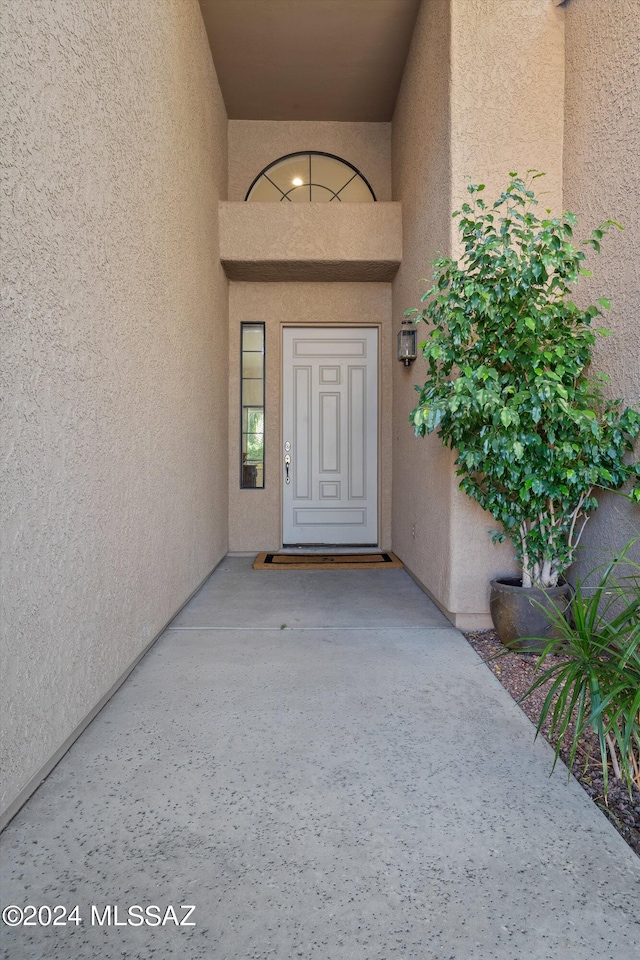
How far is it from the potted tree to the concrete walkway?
2.39 feet

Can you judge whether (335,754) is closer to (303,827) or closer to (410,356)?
(303,827)

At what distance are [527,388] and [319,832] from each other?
1.79 meters

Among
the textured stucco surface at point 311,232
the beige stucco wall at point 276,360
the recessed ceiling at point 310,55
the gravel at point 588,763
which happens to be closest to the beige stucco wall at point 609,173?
the gravel at point 588,763

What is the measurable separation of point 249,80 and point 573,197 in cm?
298

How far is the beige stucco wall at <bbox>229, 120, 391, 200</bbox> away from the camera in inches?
194

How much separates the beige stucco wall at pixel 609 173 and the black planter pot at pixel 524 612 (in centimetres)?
27

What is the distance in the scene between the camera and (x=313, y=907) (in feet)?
3.69

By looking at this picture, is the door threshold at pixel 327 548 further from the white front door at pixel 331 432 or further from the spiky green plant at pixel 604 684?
the spiky green plant at pixel 604 684

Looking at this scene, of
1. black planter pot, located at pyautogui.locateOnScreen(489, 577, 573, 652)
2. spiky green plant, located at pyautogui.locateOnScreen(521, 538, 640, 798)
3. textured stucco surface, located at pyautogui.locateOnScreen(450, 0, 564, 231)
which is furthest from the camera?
textured stucco surface, located at pyautogui.locateOnScreen(450, 0, 564, 231)

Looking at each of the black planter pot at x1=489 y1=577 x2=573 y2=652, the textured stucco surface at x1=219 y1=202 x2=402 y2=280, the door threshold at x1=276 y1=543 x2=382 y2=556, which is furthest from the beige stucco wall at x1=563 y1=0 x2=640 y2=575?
the door threshold at x1=276 y1=543 x2=382 y2=556

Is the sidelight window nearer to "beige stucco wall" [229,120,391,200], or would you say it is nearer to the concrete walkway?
"beige stucco wall" [229,120,391,200]

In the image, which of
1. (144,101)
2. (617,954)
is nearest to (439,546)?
(617,954)

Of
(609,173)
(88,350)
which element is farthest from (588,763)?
(609,173)

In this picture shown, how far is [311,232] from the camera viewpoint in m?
4.44
